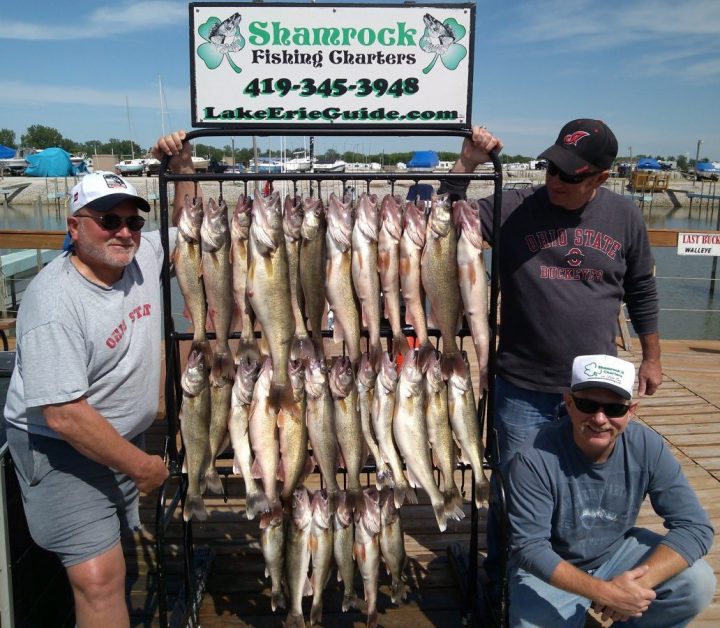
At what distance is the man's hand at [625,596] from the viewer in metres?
2.21

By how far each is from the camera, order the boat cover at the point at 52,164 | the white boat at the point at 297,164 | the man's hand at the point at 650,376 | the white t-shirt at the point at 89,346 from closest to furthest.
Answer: the white t-shirt at the point at 89,346 → the man's hand at the point at 650,376 → the white boat at the point at 297,164 → the boat cover at the point at 52,164

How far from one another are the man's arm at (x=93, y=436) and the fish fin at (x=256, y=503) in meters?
0.46

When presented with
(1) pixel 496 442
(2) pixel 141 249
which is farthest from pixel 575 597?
(2) pixel 141 249

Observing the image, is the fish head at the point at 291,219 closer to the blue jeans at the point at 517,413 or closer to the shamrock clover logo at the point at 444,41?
the shamrock clover logo at the point at 444,41

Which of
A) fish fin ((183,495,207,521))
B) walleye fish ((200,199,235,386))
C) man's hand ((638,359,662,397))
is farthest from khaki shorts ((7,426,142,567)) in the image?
man's hand ((638,359,662,397))

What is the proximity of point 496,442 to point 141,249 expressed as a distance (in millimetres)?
1755

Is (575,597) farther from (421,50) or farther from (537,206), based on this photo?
(421,50)

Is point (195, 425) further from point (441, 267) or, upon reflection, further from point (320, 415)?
point (441, 267)

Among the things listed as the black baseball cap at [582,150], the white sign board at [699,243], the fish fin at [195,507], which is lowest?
the fish fin at [195,507]

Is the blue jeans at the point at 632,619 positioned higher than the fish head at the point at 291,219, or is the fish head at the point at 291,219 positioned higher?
the fish head at the point at 291,219

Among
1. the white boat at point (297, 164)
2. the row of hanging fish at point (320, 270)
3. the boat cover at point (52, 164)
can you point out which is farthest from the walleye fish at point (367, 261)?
the boat cover at point (52, 164)

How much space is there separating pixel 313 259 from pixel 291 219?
179mm

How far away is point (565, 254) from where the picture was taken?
2711 mm

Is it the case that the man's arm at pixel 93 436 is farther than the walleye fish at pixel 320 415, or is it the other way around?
the walleye fish at pixel 320 415
